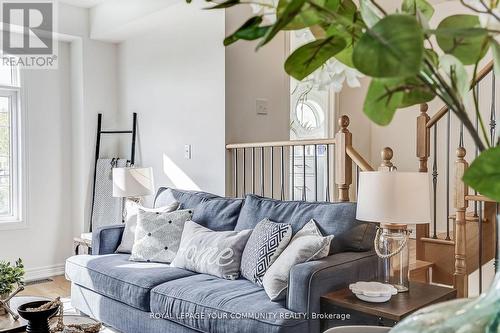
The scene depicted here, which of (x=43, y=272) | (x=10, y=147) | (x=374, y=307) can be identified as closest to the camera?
(x=374, y=307)

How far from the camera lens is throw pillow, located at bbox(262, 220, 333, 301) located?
90.9 inches

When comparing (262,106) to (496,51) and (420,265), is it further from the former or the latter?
(496,51)

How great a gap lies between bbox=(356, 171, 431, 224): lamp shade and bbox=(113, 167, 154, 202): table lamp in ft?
7.93

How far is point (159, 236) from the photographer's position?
328 centimetres

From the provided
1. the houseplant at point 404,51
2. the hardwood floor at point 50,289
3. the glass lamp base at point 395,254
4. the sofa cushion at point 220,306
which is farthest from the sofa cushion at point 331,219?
the hardwood floor at point 50,289

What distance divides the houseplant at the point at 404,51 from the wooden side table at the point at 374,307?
1545mm

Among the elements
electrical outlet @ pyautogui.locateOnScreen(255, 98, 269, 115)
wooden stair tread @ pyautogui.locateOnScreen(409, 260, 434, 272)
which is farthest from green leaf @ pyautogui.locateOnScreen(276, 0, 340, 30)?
electrical outlet @ pyautogui.locateOnScreen(255, 98, 269, 115)

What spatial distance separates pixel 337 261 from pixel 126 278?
1342 millimetres

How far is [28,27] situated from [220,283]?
11.2 ft

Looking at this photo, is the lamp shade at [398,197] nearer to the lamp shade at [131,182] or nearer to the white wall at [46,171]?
the lamp shade at [131,182]

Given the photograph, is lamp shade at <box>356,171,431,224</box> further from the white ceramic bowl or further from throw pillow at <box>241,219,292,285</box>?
throw pillow at <box>241,219,292,285</box>

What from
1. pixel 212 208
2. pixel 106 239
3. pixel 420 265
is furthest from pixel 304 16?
pixel 106 239

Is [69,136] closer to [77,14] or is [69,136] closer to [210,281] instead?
[77,14]

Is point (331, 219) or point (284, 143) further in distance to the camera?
point (284, 143)
